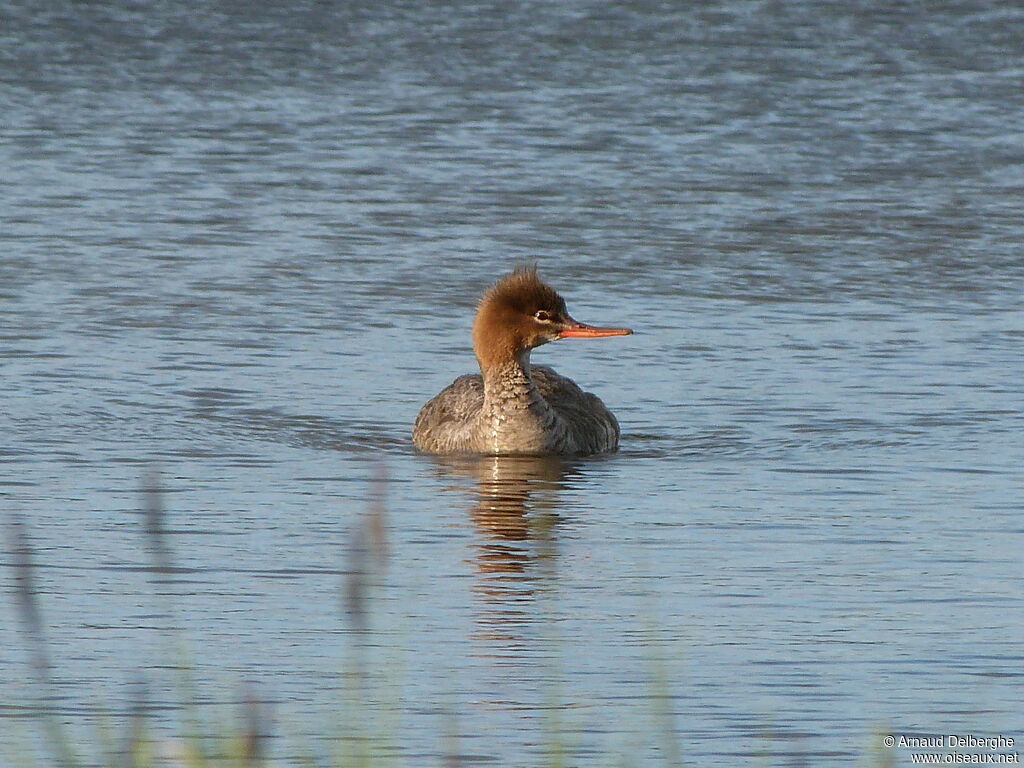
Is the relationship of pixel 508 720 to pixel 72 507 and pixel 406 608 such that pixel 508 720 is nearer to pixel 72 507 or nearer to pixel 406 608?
pixel 406 608

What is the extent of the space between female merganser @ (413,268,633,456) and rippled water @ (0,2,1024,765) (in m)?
0.24

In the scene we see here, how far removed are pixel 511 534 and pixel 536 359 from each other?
5.78 meters

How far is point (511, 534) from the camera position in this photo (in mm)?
11133

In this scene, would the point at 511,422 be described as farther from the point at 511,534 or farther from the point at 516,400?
the point at 511,534

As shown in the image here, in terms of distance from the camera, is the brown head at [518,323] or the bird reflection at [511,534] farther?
the brown head at [518,323]

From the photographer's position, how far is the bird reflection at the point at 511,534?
9352mm

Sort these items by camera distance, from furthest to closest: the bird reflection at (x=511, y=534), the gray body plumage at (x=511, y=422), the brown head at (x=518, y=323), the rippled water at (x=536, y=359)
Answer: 1. the brown head at (x=518, y=323)
2. the gray body plumage at (x=511, y=422)
3. the bird reflection at (x=511, y=534)
4. the rippled water at (x=536, y=359)

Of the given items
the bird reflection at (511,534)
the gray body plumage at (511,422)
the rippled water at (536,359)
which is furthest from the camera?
the gray body plumage at (511,422)

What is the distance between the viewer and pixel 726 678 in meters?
8.55

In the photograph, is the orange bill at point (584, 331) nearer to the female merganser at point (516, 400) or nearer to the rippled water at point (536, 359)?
the female merganser at point (516, 400)

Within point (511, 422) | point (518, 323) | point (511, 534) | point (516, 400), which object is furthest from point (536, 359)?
point (511, 534)

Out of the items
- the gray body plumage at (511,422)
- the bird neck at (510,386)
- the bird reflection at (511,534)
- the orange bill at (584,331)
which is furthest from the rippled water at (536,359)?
the orange bill at (584,331)

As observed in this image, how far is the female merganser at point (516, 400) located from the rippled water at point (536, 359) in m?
0.24

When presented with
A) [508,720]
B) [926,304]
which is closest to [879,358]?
[926,304]
